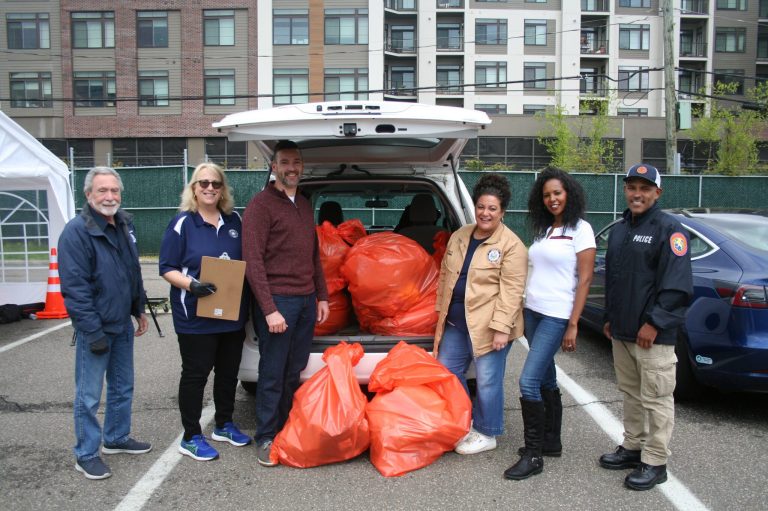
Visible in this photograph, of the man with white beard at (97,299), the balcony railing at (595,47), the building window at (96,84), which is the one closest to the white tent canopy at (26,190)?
the man with white beard at (97,299)

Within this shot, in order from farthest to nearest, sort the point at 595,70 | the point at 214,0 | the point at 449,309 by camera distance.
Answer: the point at 595,70 < the point at 214,0 < the point at 449,309

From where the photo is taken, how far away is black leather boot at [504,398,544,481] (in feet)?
10.7

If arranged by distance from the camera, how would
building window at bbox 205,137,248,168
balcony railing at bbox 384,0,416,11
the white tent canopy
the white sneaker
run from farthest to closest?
balcony railing at bbox 384,0,416,11, building window at bbox 205,137,248,168, the white tent canopy, the white sneaker

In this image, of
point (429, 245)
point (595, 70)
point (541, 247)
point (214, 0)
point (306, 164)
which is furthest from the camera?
point (595, 70)

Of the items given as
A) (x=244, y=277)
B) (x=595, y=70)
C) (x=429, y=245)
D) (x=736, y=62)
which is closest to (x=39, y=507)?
(x=244, y=277)

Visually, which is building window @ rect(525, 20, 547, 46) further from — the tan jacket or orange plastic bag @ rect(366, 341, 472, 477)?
orange plastic bag @ rect(366, 341, 472, 477)

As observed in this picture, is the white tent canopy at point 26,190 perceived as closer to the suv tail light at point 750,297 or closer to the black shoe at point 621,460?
the black shoe at point 621,460

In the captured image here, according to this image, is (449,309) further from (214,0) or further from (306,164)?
(214,0)

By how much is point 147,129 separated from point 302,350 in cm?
3268

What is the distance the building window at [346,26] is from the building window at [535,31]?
11.1 meters

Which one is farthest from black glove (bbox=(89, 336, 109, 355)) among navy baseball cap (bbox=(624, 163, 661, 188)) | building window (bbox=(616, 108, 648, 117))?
building window (bbox=(616, 108, 648, 117))

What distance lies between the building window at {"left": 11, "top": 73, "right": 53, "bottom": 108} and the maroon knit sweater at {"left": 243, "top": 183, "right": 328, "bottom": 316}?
35.3 m

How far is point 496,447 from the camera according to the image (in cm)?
367

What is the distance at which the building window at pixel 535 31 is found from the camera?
37.0 m
